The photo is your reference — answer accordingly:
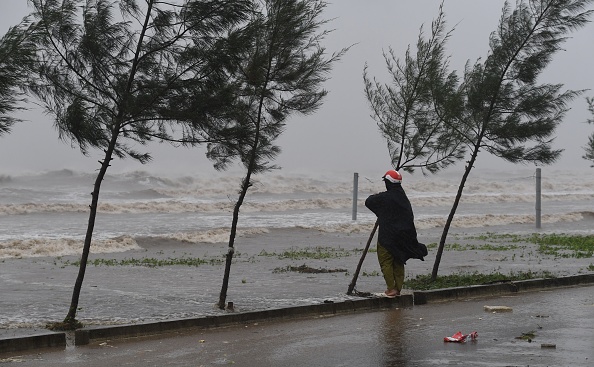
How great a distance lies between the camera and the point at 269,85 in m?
14.7

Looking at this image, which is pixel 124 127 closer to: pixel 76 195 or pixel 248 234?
pixel 248 234

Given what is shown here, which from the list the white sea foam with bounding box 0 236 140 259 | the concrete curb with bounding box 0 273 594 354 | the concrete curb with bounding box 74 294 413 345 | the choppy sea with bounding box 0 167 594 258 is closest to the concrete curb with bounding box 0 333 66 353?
the concrete curb with bounding box 0 273 594 354

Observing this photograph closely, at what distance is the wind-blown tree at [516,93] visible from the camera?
18062mm

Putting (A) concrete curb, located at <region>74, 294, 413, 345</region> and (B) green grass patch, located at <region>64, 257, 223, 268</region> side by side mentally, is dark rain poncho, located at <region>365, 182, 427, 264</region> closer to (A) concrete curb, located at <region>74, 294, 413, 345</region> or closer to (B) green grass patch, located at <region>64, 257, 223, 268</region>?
(A) concrete curb, located at <region>74, 294, 413, 345</region>

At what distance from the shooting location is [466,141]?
1852 centimetres

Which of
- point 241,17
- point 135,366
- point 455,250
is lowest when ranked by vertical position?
point 135,366

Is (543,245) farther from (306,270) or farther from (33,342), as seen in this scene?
(33,342)

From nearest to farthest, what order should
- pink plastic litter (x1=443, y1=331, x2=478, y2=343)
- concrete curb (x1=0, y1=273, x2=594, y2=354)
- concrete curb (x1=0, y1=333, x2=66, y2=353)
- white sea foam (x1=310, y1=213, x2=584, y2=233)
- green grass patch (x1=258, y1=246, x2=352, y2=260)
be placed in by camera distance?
concrete curb (x1=0, y1=333, x2=66, y2=353) < pink plastic litter (x1=443, y1=331, x2=478, y2=343) < concrete curb (x1=0, y1=273, x2=594, y2=354) < green grass patch (x1=258, y1=246, x2=352, y2=260) < white sea foam (x1=310, y1=213, x2=584, y2=233)

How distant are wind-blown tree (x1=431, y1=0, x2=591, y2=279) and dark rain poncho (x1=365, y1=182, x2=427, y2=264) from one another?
278 centimetres

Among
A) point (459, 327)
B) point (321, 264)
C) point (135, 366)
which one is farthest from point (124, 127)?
point (321, 264)

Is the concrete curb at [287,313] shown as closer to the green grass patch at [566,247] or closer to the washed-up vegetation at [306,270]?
the washed-up vegetation at [306,270]

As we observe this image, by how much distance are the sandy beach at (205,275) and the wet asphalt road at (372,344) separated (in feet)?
4.66

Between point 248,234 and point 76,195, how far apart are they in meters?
33.8

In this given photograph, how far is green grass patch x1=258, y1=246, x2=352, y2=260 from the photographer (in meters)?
26.8
